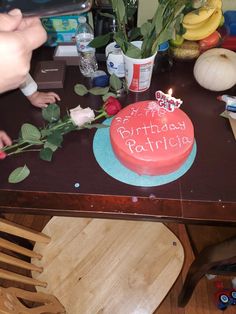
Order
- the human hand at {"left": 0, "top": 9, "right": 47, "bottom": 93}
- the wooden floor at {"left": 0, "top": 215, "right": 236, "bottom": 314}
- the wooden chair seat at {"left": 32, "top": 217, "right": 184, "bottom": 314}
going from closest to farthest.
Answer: the human hand at {"left": 0, "top": 9, "right": 47, "bottom": 93} < the wooden chair seat at {"left": 32, "top": 217, "right": 184, "bottom": 314} < the wooden floor at {"left": 0, "top": 215, "right": 236, "bottom": 314}

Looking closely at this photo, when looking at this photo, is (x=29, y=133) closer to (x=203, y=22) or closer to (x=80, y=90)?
(x=80, y=90)

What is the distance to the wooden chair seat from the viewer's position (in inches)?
33.2

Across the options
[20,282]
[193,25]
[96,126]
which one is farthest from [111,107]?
[20,282]

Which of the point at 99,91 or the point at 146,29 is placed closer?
the point at 146,29

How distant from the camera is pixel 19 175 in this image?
2.31ft

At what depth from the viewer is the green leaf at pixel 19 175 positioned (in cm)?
70

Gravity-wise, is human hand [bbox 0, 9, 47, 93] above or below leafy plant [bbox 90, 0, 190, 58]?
above

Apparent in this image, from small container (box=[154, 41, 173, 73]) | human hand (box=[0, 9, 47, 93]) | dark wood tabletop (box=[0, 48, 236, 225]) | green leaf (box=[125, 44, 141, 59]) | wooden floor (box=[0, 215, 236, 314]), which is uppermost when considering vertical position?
human hand (box=[0, 9, 47, 93])

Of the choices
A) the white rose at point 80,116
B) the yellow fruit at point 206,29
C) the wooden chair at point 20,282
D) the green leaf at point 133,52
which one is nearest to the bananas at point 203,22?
the yellow fruit at point 206,29

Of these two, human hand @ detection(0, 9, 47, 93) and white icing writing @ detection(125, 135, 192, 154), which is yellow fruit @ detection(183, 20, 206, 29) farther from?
human hand @ detection(0, 9, 47, 93)

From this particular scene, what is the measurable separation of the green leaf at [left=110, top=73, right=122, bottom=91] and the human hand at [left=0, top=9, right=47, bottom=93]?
0.52 meters

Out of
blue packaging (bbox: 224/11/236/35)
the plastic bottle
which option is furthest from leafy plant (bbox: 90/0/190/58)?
blue packaging (bbox: 224/11/236/35)

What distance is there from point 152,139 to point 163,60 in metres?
0.42

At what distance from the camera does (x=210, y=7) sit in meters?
0.90
